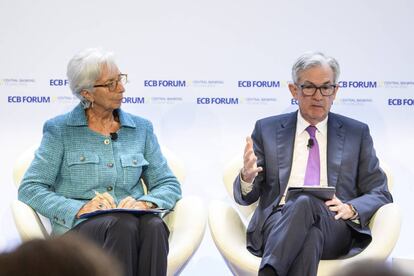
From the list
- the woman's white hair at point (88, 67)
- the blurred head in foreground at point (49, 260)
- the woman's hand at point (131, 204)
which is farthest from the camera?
the woman's white hair at point (88, 67)

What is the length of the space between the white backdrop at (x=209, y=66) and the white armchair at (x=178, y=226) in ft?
3.73

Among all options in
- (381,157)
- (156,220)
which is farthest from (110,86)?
(381,157)

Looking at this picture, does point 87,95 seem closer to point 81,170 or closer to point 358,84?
point 81,170

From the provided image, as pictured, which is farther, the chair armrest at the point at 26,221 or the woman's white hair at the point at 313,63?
the woman's white hair at the point at 313,63

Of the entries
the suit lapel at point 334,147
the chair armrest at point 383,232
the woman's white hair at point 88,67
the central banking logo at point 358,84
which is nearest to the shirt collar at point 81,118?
the woman's white hair at point 88,67

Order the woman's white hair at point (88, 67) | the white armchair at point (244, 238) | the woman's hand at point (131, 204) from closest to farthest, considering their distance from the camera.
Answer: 1. the white armchair at point (244, 238)
2. the woman's hand at point (131, 204)
3. the woman's white hair at point (88, 67)

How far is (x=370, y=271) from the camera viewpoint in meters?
0.98

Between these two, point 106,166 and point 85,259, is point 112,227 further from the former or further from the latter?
point 85,259

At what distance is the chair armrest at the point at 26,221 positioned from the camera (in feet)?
11.7

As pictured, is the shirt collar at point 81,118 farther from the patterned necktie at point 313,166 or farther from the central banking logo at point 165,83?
the central banking logo at point 165,83

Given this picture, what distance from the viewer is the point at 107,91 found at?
149 inches

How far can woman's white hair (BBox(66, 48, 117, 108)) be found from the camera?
374 cm

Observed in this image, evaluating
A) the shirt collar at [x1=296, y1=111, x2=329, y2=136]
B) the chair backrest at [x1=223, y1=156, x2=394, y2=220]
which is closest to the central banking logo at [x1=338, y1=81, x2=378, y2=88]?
the chair backrest at [x1=223, y1=156, x2=394, y2=220]

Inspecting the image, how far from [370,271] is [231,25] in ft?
13.4
